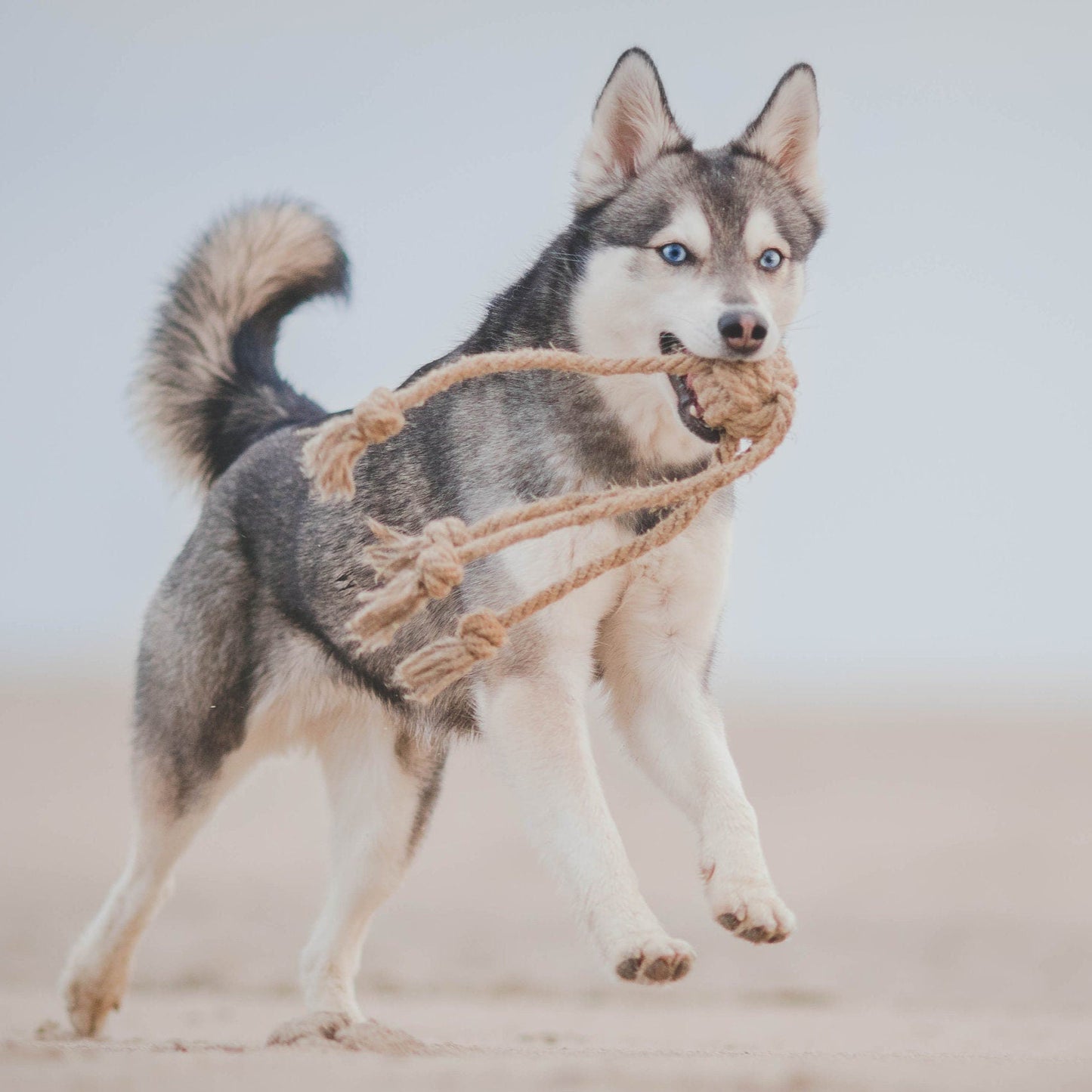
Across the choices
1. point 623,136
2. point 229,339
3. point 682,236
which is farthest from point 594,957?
point 229,339

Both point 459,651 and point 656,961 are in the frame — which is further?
point 459,651

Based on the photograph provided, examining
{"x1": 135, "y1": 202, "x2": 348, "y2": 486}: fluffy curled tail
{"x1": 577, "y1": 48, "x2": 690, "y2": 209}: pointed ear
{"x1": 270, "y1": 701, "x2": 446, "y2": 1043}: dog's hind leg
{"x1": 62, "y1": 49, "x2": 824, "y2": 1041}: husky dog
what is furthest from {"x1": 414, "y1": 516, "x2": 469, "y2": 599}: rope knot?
{"x1": 135, "y1": 202, "x2": 348, "y2": 486}: fluffy curled tail

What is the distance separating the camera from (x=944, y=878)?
34.8 ft

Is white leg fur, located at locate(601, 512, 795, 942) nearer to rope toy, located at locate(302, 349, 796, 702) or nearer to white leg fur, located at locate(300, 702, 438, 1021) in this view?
rope toy, located at locate(302, 349, 796, 702)

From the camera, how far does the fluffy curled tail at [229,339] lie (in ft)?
16.1

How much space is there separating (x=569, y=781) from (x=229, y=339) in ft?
7.47

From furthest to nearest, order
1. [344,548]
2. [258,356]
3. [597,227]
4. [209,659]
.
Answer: [258,356] → [209,659] → [344,548] → [597,227]

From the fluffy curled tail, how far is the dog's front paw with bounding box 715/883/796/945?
2370 millimetres

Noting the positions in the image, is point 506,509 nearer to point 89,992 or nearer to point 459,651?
point 459,651

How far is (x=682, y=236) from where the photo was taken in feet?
11.6

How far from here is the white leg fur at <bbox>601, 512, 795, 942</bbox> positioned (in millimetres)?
3504

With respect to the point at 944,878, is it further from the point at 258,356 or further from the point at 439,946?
the point at 258,356

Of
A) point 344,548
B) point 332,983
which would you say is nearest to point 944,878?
point 332,983

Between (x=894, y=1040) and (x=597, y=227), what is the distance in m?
2.95
